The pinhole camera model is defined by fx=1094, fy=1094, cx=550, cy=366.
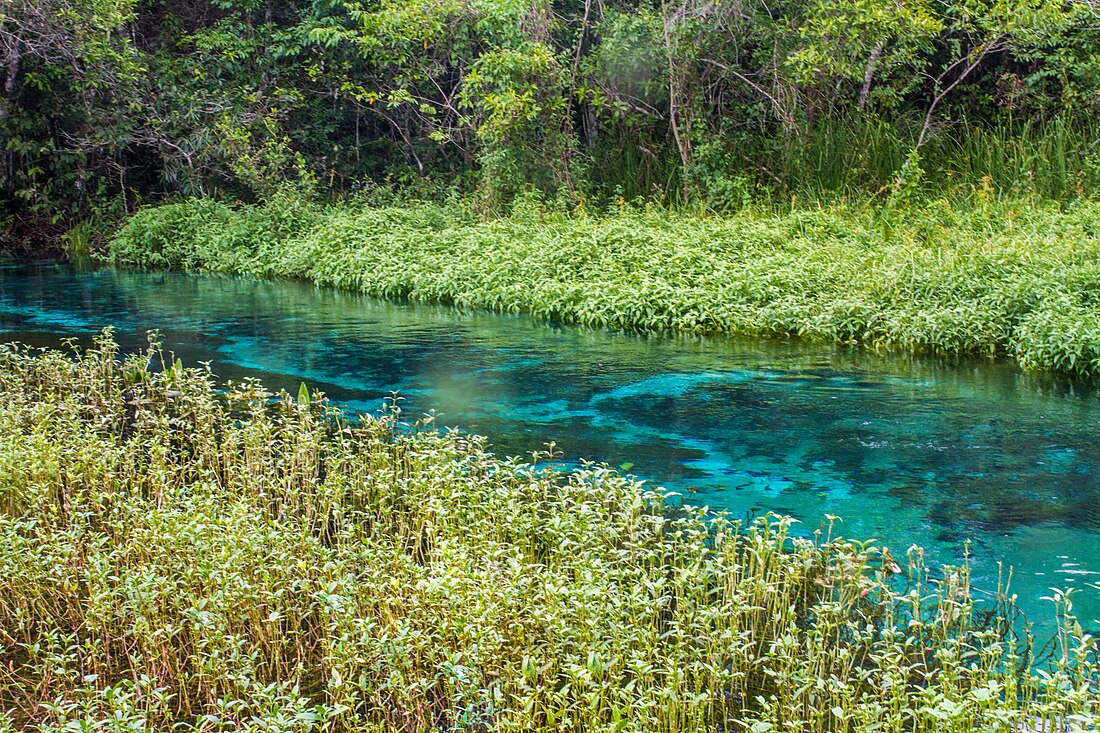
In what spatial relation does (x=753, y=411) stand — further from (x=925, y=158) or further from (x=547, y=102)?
(x=547, y=102)

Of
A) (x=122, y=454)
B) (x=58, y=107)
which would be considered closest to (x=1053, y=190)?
(x=122, y=454)

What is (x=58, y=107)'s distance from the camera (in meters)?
21.1

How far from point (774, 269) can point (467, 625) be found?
333 inches

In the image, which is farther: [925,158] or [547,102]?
[547,102]

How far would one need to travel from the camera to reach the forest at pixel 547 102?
46.9 feet

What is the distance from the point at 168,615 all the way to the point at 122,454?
6.87ft

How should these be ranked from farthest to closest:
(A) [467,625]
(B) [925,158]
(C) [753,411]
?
(B) [925,158]
(C) [753,411]
(A) [467,625]

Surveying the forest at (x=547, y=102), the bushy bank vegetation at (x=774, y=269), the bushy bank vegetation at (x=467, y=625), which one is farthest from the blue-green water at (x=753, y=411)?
the forest at (x=547, y=102)

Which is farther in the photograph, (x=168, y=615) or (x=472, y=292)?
(x=472, y=292)

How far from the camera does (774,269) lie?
1130 centimetres

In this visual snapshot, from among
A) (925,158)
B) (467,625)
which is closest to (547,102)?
(925,158)

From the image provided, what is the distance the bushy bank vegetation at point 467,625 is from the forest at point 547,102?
9.86 metres

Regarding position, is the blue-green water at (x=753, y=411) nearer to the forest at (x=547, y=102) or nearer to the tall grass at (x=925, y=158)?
the tall grass at (x=925, y=158)

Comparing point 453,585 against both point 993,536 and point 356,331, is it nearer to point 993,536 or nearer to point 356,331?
point 993,536
